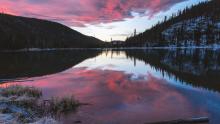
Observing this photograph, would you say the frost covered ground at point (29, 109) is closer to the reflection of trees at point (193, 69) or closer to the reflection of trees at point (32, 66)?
the reflection of trees at point (193, 69)

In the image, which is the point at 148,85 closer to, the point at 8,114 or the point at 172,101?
the point at 172,101

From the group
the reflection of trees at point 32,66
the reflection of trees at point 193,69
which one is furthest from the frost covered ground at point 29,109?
the reflection of trees at point 32,66

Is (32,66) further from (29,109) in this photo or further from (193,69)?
(29,109)

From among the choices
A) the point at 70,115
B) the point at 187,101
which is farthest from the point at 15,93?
the point at 187,101

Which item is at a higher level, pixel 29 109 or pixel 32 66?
pixel 29 109

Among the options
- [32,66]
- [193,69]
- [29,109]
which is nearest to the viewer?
[29,109]

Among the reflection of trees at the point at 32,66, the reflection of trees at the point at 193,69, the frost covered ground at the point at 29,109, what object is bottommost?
the reflection of trees at the point at 32,66

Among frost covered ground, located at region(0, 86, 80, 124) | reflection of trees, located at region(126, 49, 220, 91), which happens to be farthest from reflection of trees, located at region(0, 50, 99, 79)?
frost covered ground, located at region(0, 86, 80, 124)

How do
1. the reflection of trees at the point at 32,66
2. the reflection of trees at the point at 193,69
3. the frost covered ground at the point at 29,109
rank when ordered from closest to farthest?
the frost covered ground at the point at 29,109 < the reflection of trees at the point at 193,69 < the reflection of trees at the point at 32,66

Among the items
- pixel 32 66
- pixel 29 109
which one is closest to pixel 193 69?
pixel 32 66

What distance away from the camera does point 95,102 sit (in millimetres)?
16312

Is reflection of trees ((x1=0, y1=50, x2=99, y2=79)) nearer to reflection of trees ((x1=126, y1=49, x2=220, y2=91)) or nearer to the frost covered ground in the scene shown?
reflection of trees ((x1=126, y1=49, x2=220, y2=91))

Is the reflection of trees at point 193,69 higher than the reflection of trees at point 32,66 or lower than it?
higher

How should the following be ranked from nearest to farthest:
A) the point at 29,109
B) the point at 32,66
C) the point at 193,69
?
the point at 29,109
the point at 193,69
the point at 32,66
